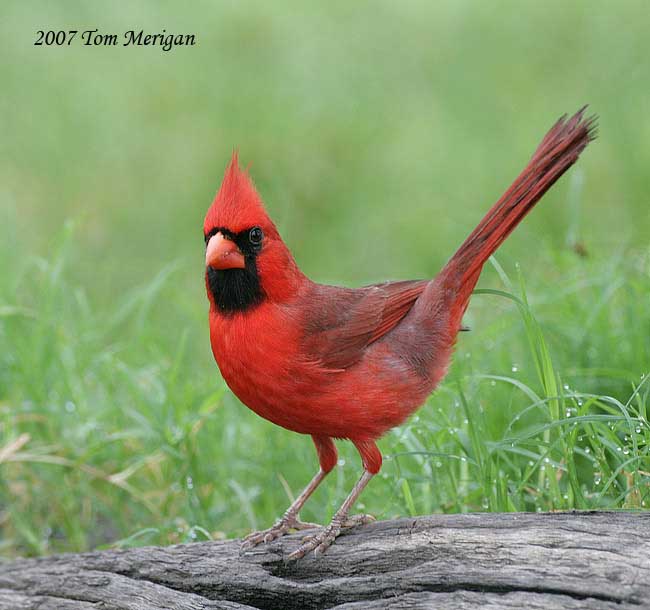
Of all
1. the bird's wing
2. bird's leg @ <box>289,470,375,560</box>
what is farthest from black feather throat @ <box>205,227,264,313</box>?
bird's leg @ <box>289,470,375,560</box>

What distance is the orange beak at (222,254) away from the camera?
2.91 m

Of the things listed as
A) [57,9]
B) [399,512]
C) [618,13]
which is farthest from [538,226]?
[57,9]

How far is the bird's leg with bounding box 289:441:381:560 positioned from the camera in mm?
3080

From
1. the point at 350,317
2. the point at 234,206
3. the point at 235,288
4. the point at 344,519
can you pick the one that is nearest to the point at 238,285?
the point at 235,288

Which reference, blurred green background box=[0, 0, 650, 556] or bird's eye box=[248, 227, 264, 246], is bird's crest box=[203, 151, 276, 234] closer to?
bird's eye box=[248, 227, 264, 246]

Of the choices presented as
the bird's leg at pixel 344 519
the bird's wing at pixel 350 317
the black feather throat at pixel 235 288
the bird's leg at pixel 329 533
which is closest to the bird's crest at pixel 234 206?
the black feather throat at pixel 235 288

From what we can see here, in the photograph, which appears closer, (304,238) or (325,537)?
(325,537)

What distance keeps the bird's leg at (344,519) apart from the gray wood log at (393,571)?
27 mm

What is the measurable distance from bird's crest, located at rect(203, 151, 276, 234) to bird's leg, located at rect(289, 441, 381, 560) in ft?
2.60

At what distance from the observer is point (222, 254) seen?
2922 millimetres

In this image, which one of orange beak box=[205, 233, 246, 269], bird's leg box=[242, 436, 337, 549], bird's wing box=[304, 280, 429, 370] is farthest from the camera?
bird's leg box=[242, 436, 337, 549]

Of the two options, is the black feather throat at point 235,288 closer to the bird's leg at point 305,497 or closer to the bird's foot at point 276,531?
the bird's leg at point 305,497

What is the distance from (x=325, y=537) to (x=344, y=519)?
0.09 metres

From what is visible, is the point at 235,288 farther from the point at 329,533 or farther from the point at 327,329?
the point at 329,533
